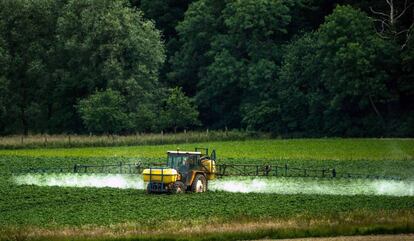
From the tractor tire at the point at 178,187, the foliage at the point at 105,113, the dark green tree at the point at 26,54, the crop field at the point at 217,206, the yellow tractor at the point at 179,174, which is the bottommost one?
the crop field at the point at 217,206

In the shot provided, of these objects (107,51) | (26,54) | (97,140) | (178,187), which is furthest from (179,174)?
(26,54)

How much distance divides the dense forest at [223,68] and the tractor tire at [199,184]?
4070 centimetres

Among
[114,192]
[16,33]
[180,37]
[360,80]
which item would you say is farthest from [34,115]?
[114,192]

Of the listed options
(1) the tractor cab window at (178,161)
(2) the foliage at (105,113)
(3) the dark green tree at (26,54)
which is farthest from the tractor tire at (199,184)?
(3) the dark green tree at (26,54)

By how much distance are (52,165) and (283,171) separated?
15331mm

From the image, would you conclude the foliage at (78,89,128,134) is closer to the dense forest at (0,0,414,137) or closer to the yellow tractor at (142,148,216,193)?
the dense forest at (0,0,414,137)

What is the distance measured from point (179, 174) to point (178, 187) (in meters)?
0.59

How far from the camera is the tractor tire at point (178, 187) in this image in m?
47.4

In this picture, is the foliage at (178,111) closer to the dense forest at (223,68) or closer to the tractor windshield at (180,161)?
the dense forest at (223,68)

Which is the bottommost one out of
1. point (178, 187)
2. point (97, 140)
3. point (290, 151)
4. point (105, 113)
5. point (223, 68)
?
point (178, 187)

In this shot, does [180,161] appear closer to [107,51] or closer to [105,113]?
[105,113]

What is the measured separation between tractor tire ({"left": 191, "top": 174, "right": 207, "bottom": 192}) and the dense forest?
4070cm

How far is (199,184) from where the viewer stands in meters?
48.7

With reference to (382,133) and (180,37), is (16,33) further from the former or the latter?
(382,133)
